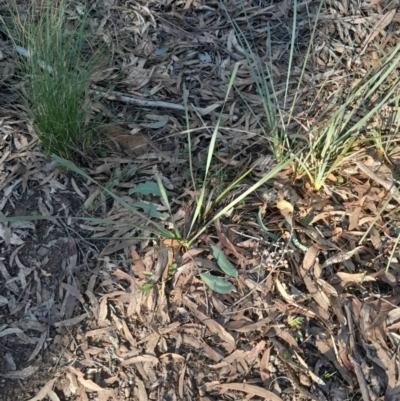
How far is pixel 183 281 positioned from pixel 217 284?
114mm

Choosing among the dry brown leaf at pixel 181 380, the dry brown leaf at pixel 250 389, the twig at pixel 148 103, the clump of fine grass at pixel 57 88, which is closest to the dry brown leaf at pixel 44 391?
the dry brown leaf at pixel 181 380

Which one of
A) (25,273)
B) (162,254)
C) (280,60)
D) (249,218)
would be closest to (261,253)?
(249,218)

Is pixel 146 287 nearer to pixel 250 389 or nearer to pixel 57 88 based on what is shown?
pixel 250 389

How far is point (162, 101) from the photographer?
2.13m

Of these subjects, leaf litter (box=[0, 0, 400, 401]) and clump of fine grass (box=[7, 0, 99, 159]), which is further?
clump of fine grass (box=[7, 0, 99, 159])

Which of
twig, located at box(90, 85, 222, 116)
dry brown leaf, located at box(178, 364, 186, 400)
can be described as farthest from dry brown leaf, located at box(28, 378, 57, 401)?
twig, located at box(90, 85, 222, 116)

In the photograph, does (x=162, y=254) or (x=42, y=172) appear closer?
(x=162, y=254)

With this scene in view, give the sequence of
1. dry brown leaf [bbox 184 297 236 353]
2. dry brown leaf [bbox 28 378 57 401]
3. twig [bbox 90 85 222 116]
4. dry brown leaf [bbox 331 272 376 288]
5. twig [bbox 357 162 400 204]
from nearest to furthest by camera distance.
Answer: dry brown leaf [bbox 28 378 57 401] < dry brown leaf [bbox 184 297 236 353] < dry brown leaf [bbox 331 272 376 288] < twig [bbox 357 162 400 204] < twig [bbox 90 85 222 116]

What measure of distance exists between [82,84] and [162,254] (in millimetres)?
641

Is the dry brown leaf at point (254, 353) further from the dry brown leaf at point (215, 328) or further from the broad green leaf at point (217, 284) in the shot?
the broad green leaf at point (217, 284)

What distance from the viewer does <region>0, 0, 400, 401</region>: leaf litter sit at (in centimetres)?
159

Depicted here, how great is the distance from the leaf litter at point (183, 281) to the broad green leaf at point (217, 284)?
1 centimetres

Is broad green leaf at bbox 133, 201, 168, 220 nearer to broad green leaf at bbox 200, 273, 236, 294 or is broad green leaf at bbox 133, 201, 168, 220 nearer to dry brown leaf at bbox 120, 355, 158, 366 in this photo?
broad green leaf at bbox 200, 273, 236, 294

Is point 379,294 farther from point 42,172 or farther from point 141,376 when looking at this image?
point 42,172
